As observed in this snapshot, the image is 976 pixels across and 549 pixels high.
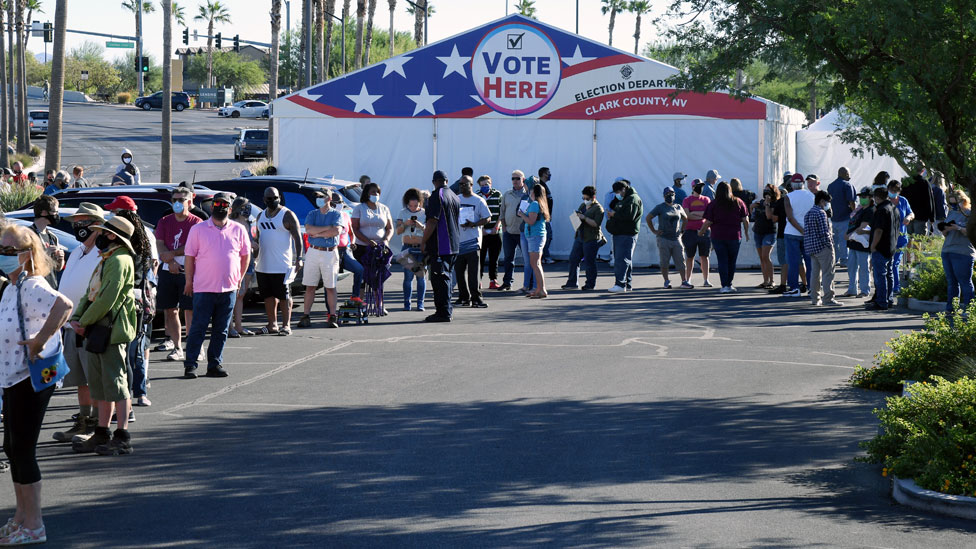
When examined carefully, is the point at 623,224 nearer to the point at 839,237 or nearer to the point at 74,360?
the point at 839,237

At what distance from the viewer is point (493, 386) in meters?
10.7

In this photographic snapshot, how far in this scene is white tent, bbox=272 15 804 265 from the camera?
2323cm

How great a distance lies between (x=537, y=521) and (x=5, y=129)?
4508cm

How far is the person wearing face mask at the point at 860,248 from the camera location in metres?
17.1

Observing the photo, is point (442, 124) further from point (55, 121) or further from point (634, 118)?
point (55, 121)

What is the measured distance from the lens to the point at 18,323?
6203mm

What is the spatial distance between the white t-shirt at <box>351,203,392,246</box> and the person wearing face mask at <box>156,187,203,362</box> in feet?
12.3

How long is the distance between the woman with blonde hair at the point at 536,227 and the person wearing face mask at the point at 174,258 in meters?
6.83

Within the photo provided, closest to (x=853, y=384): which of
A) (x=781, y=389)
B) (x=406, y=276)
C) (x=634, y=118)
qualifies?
(x=781, y=389)

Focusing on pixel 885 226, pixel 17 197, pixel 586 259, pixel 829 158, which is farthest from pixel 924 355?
pixel 829 158

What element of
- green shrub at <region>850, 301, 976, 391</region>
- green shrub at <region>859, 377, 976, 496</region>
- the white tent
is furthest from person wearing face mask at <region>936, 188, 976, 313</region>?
the white tent

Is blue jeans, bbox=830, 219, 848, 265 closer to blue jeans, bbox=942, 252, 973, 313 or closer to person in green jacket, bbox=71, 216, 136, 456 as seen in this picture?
blue jeans, bbox=942, 252, 973, 313

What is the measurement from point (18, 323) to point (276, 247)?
7.29m

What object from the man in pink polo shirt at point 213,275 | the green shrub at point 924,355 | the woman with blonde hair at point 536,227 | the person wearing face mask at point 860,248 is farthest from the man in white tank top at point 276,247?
the person wearing face mask at point 860,248
